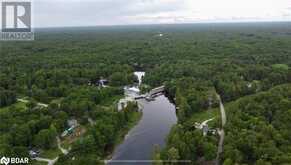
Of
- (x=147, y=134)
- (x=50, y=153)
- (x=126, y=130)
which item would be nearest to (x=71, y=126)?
(x=50, y=153)

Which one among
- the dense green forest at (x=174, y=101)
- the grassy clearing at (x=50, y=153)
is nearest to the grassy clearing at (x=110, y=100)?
the dense green forest at (x=174, y=101)

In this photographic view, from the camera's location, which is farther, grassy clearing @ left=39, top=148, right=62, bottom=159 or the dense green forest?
grassy clearing @ left=39, top=148, right=62, bottom=159

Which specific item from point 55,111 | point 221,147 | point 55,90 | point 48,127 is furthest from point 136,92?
point 221,147

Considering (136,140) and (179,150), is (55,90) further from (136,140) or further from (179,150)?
(179,150)

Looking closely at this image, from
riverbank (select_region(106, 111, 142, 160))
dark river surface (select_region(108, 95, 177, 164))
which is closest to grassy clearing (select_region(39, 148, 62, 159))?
riverbank (select_region(106, 111, 142, 160))

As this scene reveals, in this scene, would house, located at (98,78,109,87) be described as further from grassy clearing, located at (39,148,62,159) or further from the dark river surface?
grassy clearing, located at (39,148,62,159)
